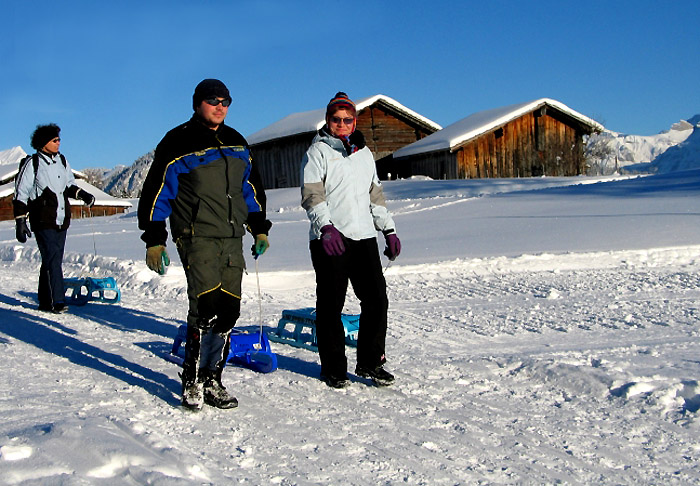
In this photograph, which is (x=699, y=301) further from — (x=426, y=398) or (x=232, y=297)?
(x=232, y=297)

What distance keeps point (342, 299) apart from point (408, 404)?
83 cm

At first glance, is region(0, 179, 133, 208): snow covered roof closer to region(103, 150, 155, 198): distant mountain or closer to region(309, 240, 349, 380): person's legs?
region(309, 240, 349, 380): person's legs

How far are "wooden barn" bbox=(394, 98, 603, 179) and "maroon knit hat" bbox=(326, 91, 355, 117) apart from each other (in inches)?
1007

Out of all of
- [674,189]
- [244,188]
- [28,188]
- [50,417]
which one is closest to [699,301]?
[244,188]

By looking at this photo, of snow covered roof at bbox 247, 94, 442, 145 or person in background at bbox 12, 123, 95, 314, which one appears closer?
person in background at bbox 12, 123, 95, 314

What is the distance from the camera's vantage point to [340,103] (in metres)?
4.39

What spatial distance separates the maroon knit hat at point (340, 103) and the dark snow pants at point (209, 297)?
1.08m

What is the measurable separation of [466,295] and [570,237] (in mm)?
3930

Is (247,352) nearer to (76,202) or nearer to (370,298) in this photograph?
(370,298)

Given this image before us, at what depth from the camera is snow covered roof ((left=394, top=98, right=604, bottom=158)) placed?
98.2ft

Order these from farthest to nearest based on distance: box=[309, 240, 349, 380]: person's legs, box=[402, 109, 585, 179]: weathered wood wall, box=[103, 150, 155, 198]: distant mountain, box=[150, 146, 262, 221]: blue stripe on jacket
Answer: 1. box=[103, 150, 155, 198]: distant mountain
2. box=[402, 109, 585, 179]: weathered wood wall
3. box=[309, 240, 349, 380]: person's legs
4. box=[150, 146, 262, 221]: blue stripe on jacket

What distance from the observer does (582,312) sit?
6.41 metres

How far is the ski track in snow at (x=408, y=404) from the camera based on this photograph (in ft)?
9.61

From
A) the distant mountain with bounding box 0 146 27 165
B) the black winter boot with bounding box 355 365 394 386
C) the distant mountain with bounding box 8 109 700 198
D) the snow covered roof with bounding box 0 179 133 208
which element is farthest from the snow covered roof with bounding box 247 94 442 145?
the distant mountain with bounding box 0 146 27 165
